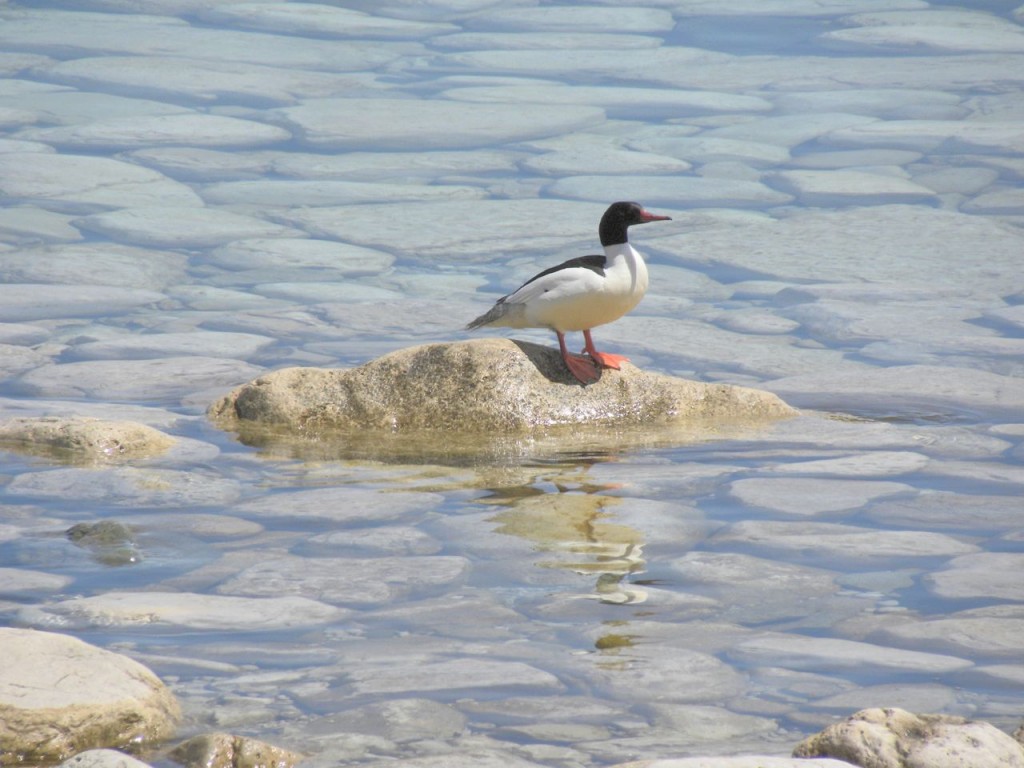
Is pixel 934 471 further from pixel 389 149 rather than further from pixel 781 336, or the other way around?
pixel 389 149

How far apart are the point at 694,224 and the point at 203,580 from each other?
591 centimetres

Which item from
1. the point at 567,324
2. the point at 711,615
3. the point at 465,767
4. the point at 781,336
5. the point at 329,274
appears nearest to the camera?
the point at 465,767

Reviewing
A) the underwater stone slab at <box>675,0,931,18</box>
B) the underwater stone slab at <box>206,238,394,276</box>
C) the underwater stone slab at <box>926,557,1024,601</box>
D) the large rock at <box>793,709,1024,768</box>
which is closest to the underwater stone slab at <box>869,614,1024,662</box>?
the underwater stone slab at <box>926,557,1024,601</box>

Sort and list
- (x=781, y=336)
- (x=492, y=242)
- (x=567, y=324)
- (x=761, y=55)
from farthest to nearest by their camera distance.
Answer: (x=761, y=55), (x=492, y=242), (x=781, y=336), (x=567, y=324)

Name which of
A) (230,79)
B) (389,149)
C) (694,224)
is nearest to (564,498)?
(694,224)

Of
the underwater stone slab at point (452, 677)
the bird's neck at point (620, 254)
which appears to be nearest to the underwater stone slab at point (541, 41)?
the bird's neck at point (620, 254)

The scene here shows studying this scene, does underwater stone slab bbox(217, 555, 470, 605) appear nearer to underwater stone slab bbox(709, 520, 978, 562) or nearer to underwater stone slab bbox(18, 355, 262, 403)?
underwater stone slab bbox(709, 520, 978, 562)

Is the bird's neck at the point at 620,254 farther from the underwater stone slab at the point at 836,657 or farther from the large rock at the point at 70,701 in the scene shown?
the large rock at the point at 70,701

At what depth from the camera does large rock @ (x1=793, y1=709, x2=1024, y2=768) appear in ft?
9.61

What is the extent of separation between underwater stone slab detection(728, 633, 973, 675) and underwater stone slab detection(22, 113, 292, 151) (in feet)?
27.9

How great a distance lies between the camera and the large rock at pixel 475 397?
5.93 m

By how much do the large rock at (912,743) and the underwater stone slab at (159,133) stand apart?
30.2ft

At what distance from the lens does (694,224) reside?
961cm

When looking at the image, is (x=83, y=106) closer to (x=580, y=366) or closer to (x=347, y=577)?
(x=580, y=366)
